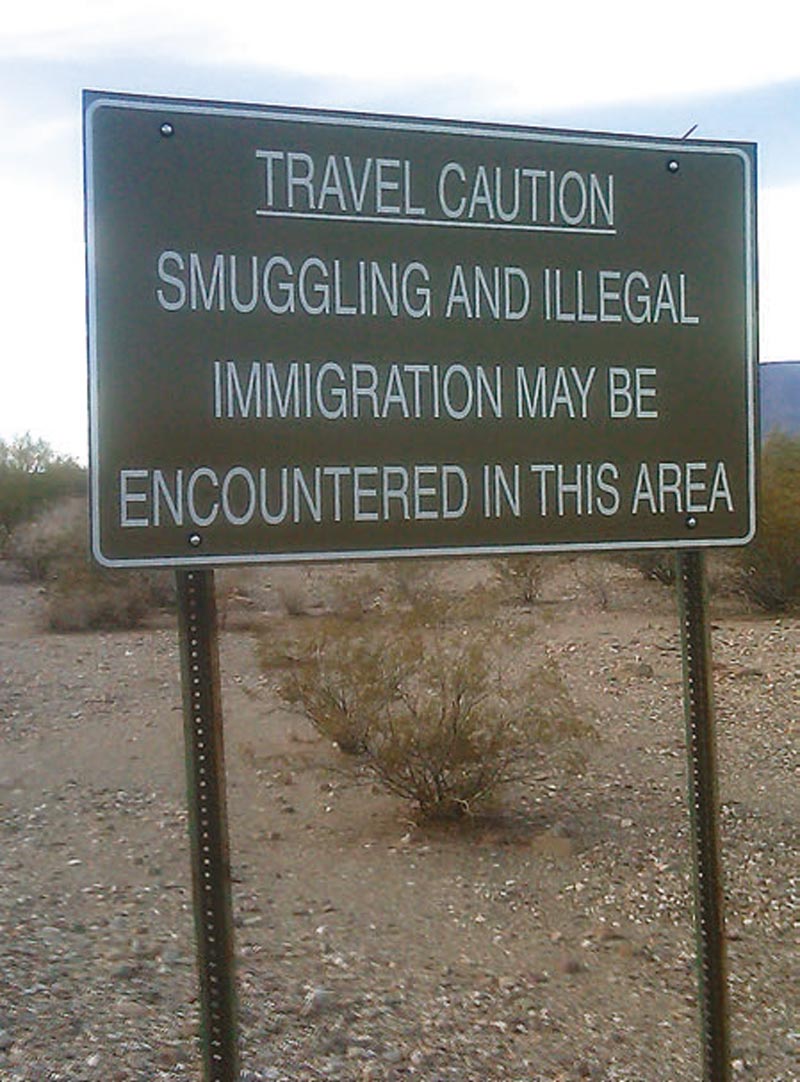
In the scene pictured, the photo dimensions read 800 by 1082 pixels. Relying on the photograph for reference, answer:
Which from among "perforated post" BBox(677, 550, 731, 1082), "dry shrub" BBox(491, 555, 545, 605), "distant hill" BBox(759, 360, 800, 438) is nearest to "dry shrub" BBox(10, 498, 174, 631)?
"dry shrub" BBox(491, 555, 545, 605)

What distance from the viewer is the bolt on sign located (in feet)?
10.2

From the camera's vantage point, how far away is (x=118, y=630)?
22.4 metres

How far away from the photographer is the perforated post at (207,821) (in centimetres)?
312

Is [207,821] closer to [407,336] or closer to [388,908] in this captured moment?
[407,336]

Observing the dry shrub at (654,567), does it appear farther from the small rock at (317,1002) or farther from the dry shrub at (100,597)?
the small rock at (317,1002)

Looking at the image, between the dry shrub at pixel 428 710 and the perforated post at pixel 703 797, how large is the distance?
19.6ft

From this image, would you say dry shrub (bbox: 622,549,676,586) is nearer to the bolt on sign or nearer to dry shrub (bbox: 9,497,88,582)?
dry shrub (bbox: 9,497,88,582)

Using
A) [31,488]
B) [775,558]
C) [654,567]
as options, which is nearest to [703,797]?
[775,558]

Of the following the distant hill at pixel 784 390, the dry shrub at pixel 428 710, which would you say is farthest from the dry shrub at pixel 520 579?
the distant hill at pixel 784 390

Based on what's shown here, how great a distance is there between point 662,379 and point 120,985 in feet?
12.8

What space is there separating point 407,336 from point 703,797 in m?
1.32

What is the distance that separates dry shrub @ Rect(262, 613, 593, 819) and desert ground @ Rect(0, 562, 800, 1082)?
0.78ft

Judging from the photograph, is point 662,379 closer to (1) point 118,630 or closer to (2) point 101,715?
(2) point 101,715

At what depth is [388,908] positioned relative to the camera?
7883 millimetres
